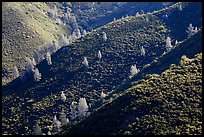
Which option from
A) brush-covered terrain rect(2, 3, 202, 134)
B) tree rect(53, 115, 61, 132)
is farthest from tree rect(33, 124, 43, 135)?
brush-covered terrain rect(2, 3, 202, 134)

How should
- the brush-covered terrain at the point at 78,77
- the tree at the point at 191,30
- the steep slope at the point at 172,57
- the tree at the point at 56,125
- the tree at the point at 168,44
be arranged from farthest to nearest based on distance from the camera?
the tree at the point at 191,30 → the tree at the point at 168,44 → the brush-covered terrain at the point at 78,77 → the steep slope at the point at 172,57 → the tree at the point at 56,125

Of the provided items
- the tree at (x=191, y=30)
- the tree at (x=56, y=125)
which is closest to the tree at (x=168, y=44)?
the tree at (x=191, y=30)

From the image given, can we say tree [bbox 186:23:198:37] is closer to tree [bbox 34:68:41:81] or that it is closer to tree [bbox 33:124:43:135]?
tree [bbox 34:68:41:81]

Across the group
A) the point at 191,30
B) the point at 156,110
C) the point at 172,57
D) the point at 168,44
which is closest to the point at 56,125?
the point at 156,110

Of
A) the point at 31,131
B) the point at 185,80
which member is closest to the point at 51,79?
the point at 31,131

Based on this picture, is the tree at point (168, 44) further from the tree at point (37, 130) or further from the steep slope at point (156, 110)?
the tree at point (37, 130)

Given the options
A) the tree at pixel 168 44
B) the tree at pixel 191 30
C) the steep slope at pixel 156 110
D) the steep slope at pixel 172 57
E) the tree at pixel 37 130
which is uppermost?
the tree at pixel 191 30
